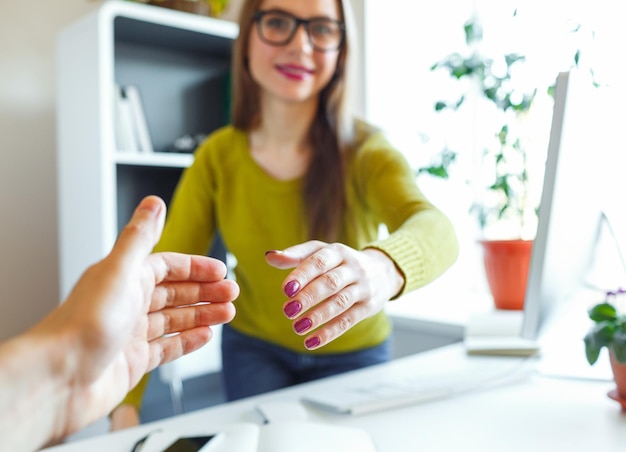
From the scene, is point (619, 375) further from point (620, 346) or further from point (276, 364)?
point (276, 364)

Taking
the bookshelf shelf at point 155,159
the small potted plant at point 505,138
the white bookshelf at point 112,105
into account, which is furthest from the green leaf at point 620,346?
the bookshelf shelf at point 155,159

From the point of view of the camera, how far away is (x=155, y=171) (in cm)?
254

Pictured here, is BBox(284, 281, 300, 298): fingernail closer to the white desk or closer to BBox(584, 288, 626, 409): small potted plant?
the white desk

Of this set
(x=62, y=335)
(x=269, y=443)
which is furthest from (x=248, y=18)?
(x=62, y=335)

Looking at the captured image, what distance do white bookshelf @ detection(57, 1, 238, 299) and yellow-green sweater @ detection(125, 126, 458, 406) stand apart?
72 centimetres

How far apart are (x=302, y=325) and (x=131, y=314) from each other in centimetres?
20

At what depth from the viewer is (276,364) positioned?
54.7 inches

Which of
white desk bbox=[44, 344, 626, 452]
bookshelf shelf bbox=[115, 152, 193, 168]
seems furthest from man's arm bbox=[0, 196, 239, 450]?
bookshelf shelf bbox=[115, 152, 193, 168]

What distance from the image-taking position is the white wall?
2.32m

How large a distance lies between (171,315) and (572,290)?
79cm

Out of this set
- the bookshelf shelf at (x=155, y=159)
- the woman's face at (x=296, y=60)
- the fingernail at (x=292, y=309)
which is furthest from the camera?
the bookshelf shelf at (x=155, y=159)

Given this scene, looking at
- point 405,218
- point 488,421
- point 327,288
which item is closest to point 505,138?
point 405,218

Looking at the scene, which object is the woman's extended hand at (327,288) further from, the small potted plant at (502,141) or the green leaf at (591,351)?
the small potted plant at (502,141)

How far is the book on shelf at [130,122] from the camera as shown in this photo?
2262 mm
